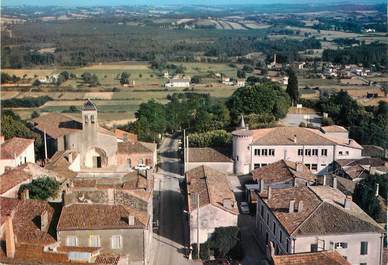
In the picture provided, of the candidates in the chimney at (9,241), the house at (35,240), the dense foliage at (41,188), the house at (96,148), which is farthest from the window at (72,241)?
the house at (96,148)

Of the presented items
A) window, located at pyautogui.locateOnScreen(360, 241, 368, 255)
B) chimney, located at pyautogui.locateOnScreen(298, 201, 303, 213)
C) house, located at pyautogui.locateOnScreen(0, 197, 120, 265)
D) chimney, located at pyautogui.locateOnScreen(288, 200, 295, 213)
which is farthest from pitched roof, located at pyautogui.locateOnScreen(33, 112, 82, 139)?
window, located at pyautogui.locateOnScreen(360, 241, 368, 255)

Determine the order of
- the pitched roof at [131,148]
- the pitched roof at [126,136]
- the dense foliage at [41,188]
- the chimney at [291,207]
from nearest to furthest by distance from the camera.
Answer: the chimney at [291,207]
the dense foliage at [41,188]
the pitched roof at [131,148]
the pitched roof at [126,136]

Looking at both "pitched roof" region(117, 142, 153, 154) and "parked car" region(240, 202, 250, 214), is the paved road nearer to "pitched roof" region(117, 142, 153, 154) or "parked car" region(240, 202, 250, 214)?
"pitched roof" region(117, 142, 153, 154)

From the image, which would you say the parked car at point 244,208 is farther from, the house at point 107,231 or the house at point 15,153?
the house at point 15,153

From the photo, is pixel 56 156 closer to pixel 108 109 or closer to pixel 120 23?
pixel 108 109

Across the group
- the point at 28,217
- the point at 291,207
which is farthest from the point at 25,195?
the point at 291,207

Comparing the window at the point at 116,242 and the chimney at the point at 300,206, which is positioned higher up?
the chimney at the point at 300,206
